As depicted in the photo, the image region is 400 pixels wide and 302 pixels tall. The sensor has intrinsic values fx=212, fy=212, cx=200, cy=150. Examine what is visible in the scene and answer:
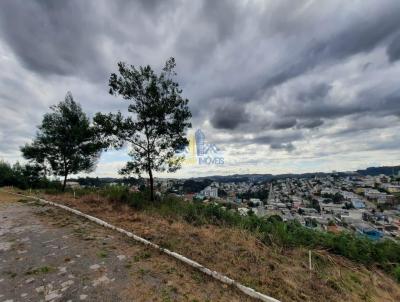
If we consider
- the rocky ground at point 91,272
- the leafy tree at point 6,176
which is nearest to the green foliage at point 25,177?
the leafy tree at point 6,176

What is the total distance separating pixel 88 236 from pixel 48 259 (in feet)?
5.16

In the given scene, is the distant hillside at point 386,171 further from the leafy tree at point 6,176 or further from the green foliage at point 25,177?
the leafy tree at point 6,176

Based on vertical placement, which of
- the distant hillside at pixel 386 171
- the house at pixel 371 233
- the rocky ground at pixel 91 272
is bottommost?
the house at pixel 371 233

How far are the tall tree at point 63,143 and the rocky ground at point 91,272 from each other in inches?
493

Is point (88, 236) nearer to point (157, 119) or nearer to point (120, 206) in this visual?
point (120, 206)

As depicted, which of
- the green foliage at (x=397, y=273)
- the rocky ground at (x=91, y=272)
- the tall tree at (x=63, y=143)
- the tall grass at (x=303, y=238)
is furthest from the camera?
the tall tree at (x=63, y=143)

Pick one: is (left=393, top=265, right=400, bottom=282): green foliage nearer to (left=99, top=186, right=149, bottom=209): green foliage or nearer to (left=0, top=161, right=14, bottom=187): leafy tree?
(left=99, top=186, right=149, bottom=209): green foliage

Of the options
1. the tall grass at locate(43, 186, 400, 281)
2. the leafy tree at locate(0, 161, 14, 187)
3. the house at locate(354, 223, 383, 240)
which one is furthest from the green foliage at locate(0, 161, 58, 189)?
the house at locate(354, 223, 383, 240)

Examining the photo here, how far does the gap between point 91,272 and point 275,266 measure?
3675mm

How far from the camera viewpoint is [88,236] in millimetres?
6039

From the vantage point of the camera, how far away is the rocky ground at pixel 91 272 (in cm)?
336

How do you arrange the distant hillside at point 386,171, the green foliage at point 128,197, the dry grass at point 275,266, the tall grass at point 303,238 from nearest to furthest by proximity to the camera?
the dry grass at point 275,266
the tall grass at point 303,238
the green foliage at point 128,197
the distant hillside at point 386,171

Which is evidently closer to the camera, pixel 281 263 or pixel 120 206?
pixel 281 263

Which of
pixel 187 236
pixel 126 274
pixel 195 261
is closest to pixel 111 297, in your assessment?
pixel 126 274
